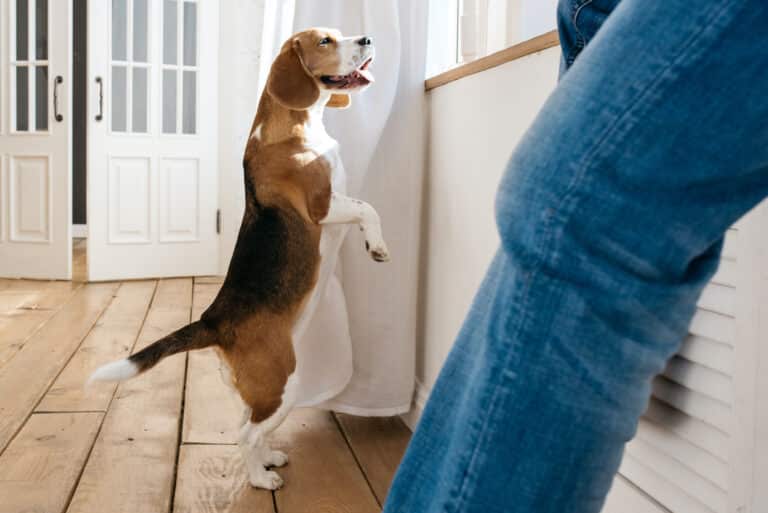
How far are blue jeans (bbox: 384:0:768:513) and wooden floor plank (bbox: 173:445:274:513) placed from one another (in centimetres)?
109

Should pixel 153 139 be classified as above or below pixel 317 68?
below

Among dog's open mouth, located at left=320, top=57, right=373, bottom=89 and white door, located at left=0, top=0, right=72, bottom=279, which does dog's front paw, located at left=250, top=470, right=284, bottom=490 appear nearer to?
dog's open mouth, located at left=320, top=57, right=373, bottom=89

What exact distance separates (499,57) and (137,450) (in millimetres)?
1185

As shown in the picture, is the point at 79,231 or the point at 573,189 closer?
the point at 573,189

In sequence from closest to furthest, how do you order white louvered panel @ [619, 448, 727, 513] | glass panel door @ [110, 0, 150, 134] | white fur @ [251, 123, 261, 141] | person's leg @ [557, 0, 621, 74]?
person's leg @ [557, 0, 621, 74], white louvered panel @ [619, 448, 727, 513], white fur @ [251, 123, 261, 141], glass panel door @ [110, 0, 150, 134]

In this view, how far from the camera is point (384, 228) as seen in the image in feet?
6.06

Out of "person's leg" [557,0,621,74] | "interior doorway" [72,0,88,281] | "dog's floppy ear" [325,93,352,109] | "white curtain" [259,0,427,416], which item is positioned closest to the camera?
"person's leg" [557,0,621,74]

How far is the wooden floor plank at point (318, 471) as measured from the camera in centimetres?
149

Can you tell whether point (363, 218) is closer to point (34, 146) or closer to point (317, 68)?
point (317, 68)

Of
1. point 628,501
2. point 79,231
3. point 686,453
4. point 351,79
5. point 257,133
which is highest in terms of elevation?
point 351,79

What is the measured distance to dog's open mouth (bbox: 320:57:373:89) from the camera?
1.48 metres

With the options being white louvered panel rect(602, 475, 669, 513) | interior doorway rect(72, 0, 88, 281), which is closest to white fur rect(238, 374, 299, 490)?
white louvered panel rect(602, 475, 669, 513)

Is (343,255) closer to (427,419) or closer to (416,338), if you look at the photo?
(416,338)

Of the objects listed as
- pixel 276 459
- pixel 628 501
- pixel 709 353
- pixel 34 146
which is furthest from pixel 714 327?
pixel 34 146
